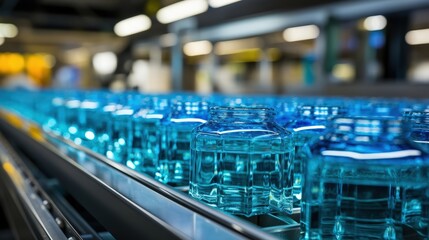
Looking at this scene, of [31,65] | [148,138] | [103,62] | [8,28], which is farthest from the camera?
[31,65]

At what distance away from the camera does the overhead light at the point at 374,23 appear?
5.86 meters

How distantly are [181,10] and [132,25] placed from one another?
7.74 feet

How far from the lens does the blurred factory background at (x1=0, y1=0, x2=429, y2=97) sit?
4.70m

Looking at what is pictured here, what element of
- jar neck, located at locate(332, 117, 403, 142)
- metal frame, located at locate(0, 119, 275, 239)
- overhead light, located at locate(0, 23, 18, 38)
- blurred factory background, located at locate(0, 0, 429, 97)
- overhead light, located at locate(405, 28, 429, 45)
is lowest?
metal frame, located at locate(0, 119, 275, 239)

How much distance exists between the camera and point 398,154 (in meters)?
0.66

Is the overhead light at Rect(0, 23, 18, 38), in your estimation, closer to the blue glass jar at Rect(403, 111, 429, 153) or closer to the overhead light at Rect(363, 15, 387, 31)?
the overhead light at Rect(363, 15, 387, 31)

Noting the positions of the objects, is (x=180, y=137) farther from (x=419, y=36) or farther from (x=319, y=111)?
(x=419, y=36)

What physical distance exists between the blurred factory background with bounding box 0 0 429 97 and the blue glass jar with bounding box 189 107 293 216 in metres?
2.68

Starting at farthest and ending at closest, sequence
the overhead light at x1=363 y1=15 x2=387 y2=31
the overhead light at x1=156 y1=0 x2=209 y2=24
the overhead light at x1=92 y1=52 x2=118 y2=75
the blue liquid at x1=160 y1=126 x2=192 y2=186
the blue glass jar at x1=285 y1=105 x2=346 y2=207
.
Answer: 1. the overhead light at x1=92 y1=52 x2=118 y2=75
2. the overhead light at x1=363 y1=15 x2=387 y2=31
3. the overhead light at x1=156 y1=0 x2=209 y2=24
4. the blue liquid at x1=160 y1=126 x2=192 y2=186
5. the blue glass jar at x1=285 y1=105 x2=346 y2=207

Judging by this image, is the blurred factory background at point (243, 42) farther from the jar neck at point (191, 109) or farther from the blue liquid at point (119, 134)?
the jar neck at point (191, 109)

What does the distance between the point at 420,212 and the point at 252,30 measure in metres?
5.72

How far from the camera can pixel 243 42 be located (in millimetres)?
8945

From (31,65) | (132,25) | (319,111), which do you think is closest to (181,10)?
(132,25)

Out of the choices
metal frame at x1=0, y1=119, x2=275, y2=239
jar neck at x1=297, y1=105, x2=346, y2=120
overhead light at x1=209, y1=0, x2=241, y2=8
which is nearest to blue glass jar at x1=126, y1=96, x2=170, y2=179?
metal frame at x1=0, y1=119, x2=275, y2=239
